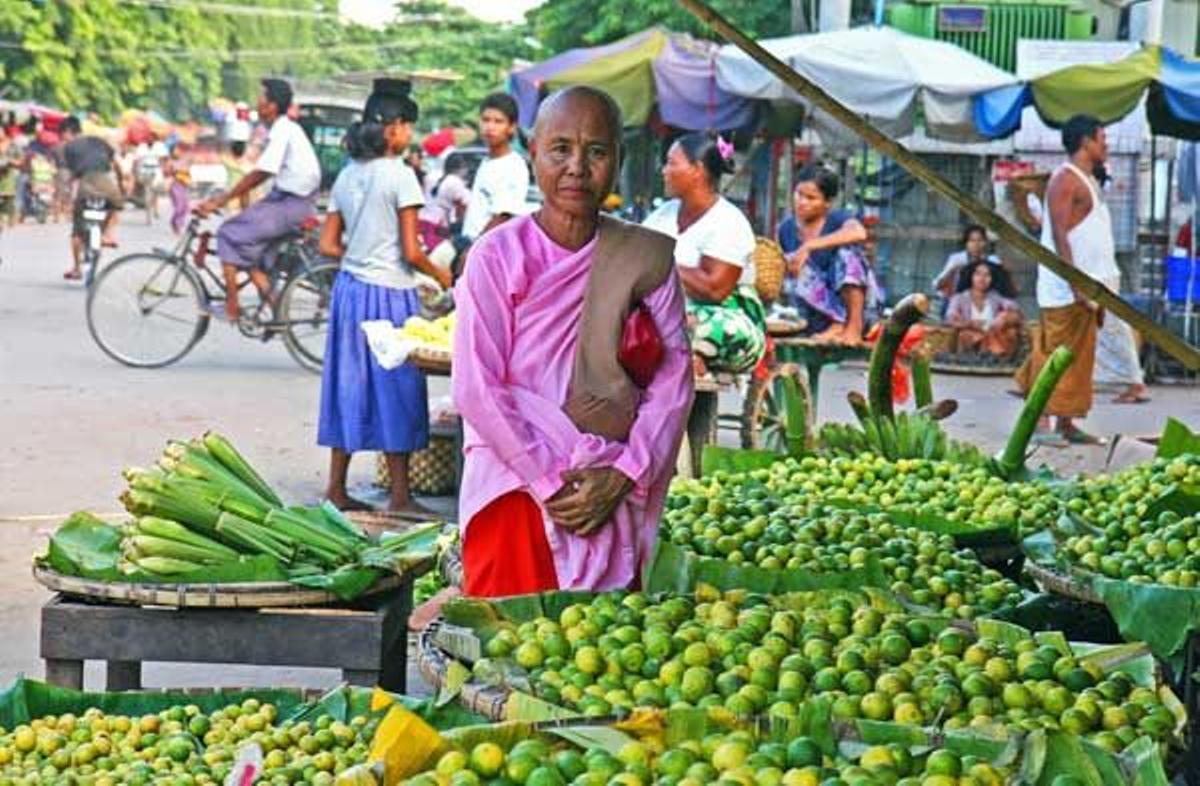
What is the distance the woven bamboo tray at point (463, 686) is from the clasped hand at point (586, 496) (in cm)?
39

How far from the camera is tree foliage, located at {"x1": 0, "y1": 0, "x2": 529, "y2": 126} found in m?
48.3

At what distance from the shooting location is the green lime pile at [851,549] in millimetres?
4727

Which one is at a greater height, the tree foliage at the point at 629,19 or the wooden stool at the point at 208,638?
the tree foliage at the point at 629,19

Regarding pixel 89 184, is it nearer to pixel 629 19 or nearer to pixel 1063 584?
pixel 629 19

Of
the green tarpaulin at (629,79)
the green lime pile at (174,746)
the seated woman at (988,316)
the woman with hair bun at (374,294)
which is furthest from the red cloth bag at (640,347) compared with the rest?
the seated woman at (988,316)

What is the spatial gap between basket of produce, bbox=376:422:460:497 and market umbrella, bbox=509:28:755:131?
267 inches

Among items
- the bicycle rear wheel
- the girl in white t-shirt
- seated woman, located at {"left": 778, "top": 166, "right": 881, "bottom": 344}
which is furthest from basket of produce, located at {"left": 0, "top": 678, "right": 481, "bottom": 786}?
the bicycle rear wheel

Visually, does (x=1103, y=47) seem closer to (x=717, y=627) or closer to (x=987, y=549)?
(x=987, y=549)

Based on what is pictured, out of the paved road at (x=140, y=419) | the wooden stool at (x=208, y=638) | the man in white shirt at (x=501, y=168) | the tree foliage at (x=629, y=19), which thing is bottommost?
the paved road at (x=140, y=419)

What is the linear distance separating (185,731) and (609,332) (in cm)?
118

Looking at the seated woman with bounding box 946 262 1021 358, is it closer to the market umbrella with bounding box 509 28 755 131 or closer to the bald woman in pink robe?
the market umbrella with bounding box 509 28 755 131

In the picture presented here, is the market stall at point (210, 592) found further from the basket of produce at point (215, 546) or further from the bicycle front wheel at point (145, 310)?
the bicycle front wheel at point (145, 310)

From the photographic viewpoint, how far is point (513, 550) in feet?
14.2

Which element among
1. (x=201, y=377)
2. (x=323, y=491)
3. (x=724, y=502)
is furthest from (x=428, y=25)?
(x=724, y=502)
